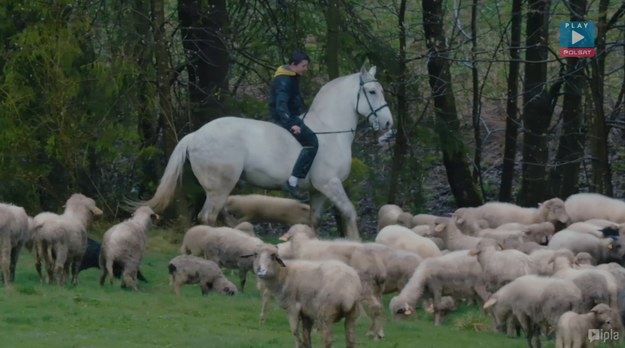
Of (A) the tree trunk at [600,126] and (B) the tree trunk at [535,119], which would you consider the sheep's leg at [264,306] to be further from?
(B) the tree trunk at [535,119]

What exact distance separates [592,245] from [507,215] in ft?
11.5

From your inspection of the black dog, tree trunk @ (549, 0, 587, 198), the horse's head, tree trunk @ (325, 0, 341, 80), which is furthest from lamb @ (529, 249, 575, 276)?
tree trunk @ (549, 0, 587, 198)

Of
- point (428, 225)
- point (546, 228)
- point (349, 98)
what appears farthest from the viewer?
point (349, 98)

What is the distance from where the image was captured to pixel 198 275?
56.9ft

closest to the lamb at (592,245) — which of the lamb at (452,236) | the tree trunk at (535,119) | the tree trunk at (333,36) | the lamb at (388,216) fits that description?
the lamb at (452,236)

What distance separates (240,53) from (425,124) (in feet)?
12.7

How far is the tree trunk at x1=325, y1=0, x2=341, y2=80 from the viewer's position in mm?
25453

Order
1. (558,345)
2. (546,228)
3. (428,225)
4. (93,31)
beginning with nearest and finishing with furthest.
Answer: (558,345) < (546,228) < (428,225) < (93,31)

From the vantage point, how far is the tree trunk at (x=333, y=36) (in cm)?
2545

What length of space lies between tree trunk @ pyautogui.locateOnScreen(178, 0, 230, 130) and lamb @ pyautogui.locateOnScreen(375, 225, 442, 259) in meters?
8.22

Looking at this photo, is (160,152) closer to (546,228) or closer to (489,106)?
(546,228)

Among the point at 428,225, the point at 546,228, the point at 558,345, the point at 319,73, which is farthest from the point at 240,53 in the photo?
the point at 558,345

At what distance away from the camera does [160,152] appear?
83.0 feet

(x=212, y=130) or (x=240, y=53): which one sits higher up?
(x=240, y=53)
